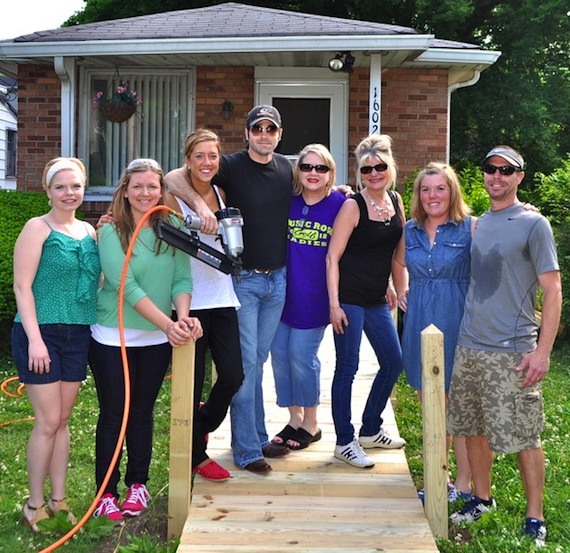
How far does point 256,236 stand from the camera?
156 inches

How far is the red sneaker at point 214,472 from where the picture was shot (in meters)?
4.01

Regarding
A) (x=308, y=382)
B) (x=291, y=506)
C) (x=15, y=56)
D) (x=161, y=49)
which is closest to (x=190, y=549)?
(x=291, y=506)

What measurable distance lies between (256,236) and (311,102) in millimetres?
6676

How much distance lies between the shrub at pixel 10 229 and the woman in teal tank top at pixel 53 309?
3856 mm

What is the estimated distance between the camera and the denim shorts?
3.52m

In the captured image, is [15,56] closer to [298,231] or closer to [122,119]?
[122,119]

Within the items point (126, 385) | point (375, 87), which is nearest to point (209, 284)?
point (126, 385)

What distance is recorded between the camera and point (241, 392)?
13.2 ft

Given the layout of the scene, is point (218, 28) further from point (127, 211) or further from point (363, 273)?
point (127, 211)

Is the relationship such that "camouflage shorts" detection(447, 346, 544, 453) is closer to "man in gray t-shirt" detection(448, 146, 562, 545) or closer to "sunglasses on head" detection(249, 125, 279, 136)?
"man in gray t-shirt" detection(448, 146, 562, 545)

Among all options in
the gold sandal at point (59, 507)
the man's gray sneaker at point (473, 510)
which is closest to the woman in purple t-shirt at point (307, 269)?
the man's gray sneaker at point (473, 510)

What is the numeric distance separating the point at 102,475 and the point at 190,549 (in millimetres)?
720

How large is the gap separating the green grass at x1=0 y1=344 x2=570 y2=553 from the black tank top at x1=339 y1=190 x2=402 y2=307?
51.2 inches

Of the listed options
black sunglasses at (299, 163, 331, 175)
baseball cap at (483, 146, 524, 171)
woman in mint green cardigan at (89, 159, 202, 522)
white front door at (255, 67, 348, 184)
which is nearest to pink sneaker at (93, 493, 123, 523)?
woman in mint green cardigan at (89, 159, 202, 522)
